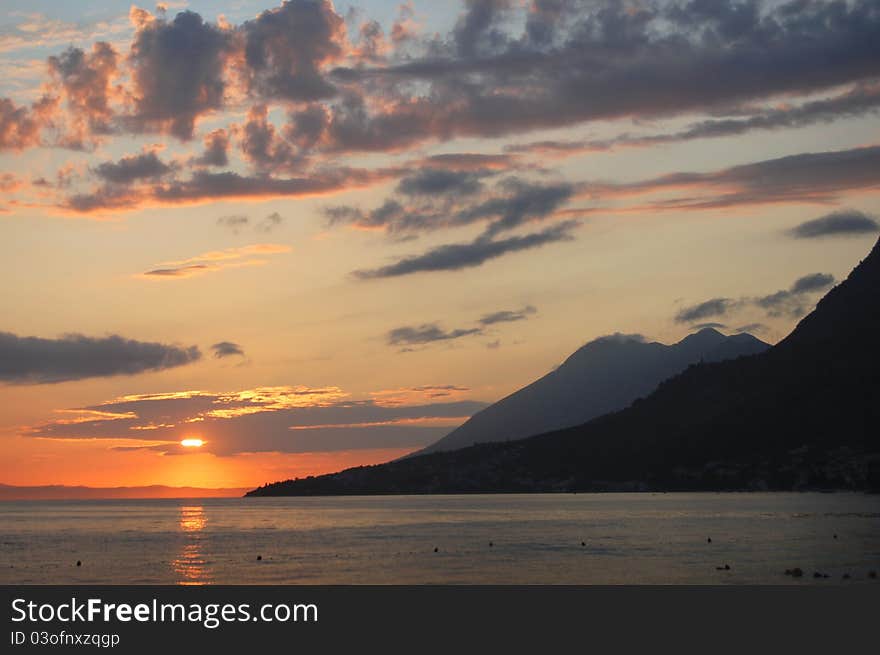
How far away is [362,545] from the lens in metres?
162

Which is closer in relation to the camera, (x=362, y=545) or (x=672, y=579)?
(x=672, y=579)

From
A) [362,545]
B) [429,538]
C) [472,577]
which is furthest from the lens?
[429,538]
